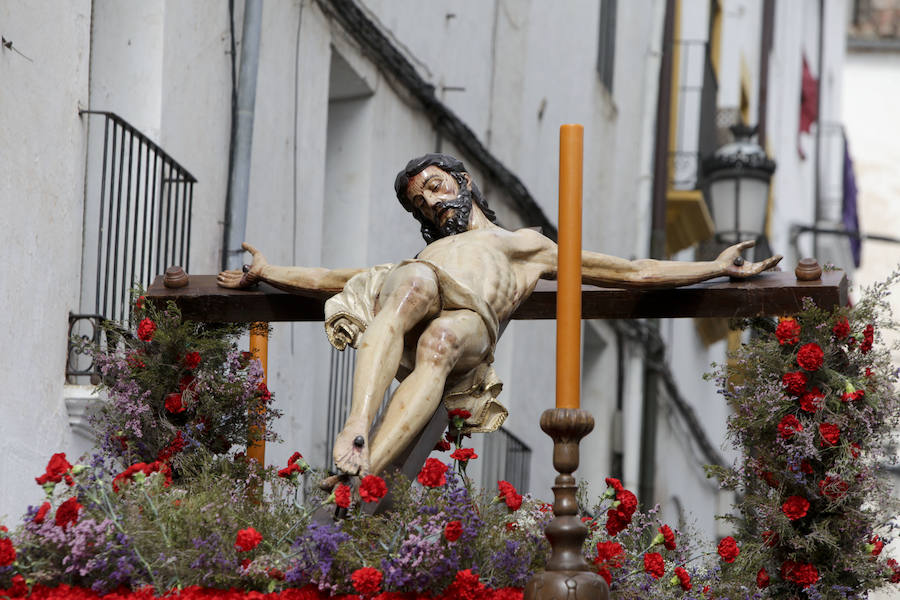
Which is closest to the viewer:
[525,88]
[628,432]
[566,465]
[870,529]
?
[566,465]

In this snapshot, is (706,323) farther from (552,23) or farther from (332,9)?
(332,9)

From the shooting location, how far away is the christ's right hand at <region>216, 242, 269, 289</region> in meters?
6.21

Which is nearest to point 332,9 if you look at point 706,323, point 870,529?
point 870,529

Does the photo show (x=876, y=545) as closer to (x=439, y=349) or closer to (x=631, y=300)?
(x=631, y=300)

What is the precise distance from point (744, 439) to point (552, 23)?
28.1 feet

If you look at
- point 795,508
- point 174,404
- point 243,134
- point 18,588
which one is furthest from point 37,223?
point 795,508

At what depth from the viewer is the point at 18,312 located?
706cm

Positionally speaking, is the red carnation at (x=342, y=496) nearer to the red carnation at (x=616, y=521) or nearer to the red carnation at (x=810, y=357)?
the red carnation at (x=616, y=521)

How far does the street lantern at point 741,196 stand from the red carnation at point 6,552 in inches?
342

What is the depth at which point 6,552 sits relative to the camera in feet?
15.6

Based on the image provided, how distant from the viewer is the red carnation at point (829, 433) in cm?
592

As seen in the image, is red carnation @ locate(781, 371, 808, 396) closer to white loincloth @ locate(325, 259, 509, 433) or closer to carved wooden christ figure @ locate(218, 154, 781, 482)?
carved wooden christ figure @ locate(218, 154, 781, 482)

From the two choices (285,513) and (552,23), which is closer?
(285,513)

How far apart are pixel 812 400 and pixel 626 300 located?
638 mm
